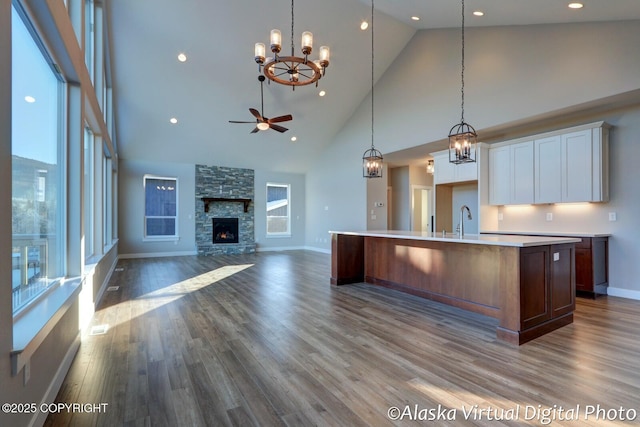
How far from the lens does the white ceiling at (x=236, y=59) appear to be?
5289 millimetres

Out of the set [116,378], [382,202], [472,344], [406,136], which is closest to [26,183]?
[116,378]

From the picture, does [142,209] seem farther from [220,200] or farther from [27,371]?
[27,371]

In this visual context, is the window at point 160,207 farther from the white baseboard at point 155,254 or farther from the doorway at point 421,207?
the doorway at point 421,207

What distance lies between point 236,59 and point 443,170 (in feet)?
16.3

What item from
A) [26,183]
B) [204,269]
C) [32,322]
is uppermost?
[26,183]

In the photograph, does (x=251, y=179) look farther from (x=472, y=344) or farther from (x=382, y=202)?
(x=472, y=344)

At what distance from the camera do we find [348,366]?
8.09ft

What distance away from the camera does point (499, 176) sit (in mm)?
5816

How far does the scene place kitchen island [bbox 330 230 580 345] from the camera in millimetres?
2975

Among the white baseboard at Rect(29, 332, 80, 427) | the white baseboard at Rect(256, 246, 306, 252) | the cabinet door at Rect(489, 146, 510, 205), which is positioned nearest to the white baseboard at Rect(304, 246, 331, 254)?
the white baseboard at Rect(256, 246, 306, 252)

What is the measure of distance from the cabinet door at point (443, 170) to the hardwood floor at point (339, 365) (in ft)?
10.4

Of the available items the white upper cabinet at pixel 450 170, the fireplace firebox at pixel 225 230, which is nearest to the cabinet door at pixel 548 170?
the white upper cabinet at pixel 450 170

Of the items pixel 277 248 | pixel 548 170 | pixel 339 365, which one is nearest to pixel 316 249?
pixel 277 248

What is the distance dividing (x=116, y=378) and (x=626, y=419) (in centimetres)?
329
